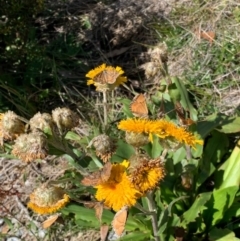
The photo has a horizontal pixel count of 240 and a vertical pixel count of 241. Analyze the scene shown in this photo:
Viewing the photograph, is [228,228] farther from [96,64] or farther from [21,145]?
[96,64]

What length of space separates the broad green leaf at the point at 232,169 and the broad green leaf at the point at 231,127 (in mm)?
81

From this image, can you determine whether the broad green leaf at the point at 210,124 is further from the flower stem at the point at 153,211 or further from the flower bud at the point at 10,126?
the flower bud at the point at 10,126

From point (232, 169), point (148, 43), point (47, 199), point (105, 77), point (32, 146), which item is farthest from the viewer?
point (148, 43)

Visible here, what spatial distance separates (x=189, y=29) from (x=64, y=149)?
1751mm

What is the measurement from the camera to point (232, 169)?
2.54m

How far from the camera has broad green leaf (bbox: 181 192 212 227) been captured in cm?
226

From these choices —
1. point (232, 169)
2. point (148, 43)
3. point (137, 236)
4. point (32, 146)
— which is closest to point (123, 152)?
point (137, 236)

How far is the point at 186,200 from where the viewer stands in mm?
2494

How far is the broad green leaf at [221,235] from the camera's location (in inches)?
91.4

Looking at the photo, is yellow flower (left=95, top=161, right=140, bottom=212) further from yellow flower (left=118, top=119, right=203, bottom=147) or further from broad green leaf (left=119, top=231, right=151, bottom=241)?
broad green leaf (left=119, top=231, right=151, bottom=241)

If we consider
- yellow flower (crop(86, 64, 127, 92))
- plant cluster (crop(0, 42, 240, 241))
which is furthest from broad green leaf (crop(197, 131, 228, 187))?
yellow flower (crop(86, 64, 127, 92))

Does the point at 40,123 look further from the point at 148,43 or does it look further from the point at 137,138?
the point at 148,43

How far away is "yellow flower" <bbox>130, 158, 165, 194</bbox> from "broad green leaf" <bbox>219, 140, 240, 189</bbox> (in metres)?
0.80

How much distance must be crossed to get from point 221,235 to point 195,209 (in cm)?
17
